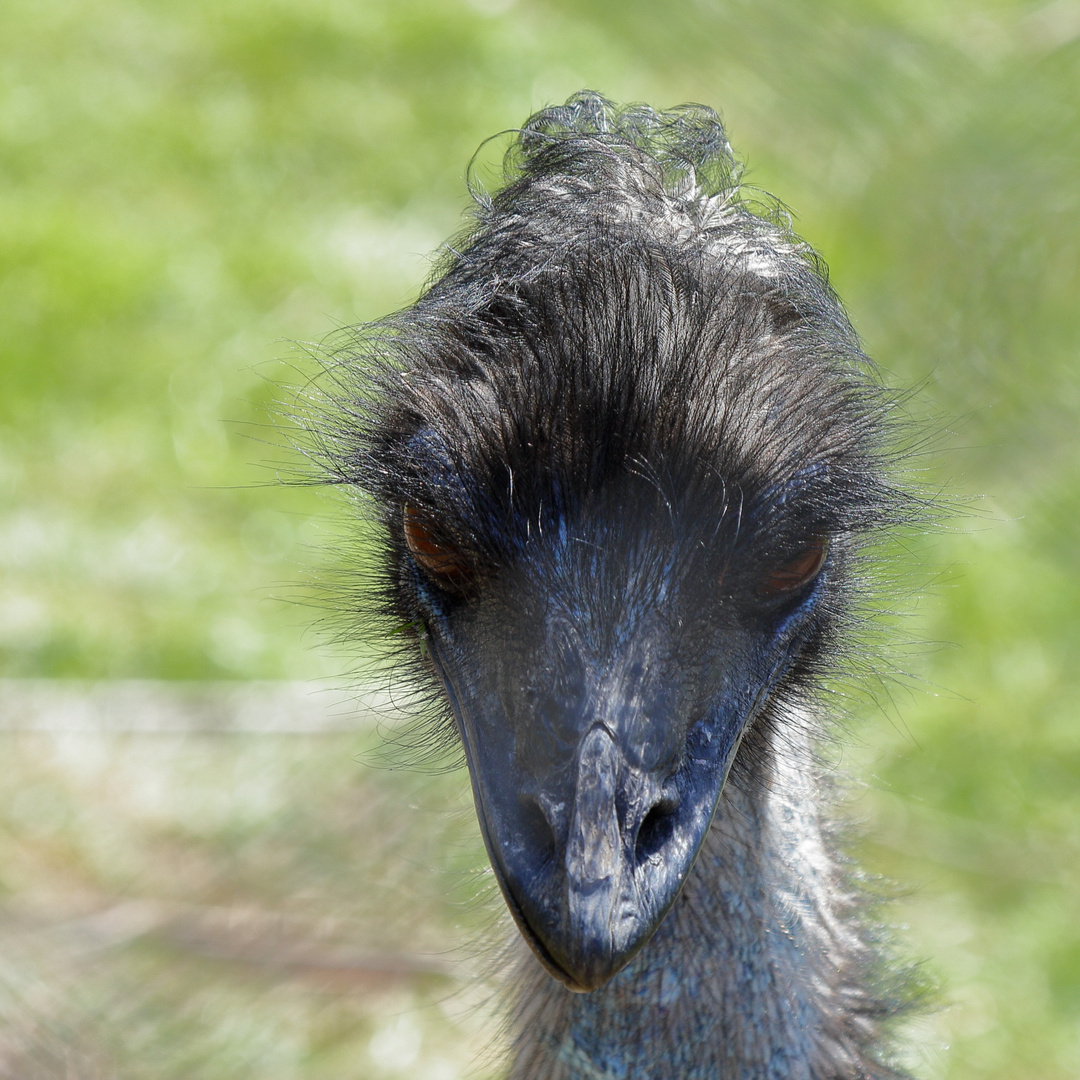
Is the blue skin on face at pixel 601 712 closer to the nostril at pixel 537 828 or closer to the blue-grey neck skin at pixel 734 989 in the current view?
the nostril at pixel 537 828

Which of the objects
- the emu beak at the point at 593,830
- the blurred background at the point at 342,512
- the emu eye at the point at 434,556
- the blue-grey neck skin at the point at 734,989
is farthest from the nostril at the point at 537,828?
the blurred background at the point at 342,512

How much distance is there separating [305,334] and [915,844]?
7.51ft

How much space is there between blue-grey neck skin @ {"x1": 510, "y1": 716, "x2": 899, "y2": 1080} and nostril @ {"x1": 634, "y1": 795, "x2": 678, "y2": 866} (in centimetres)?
39

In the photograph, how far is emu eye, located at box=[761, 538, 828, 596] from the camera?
1.53m

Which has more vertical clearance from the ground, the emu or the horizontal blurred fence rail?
the emu

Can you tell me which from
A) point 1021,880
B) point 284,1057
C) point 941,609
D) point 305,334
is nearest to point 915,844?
point 1021,880

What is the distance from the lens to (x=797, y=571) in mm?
1561

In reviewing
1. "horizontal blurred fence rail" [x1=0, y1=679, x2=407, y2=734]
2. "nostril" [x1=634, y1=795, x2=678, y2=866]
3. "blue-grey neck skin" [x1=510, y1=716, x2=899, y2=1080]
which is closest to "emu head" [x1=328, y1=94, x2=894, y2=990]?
"nostril" [x1=634, y1=795, x2=678, y2=866]

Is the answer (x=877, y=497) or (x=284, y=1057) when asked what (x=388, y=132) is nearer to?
(x=284, y=1057)

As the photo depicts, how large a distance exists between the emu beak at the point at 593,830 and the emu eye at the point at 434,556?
0.17 meters

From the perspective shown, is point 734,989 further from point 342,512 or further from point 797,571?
point 342,512

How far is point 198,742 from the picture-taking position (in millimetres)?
3467

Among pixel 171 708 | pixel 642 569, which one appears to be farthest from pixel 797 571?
pixel 171 708

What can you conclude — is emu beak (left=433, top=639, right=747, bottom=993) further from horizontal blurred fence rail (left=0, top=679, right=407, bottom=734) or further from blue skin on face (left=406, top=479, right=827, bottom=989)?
horizontal blurred fence rail (left=0, top=679, right=407, bottom=734)
